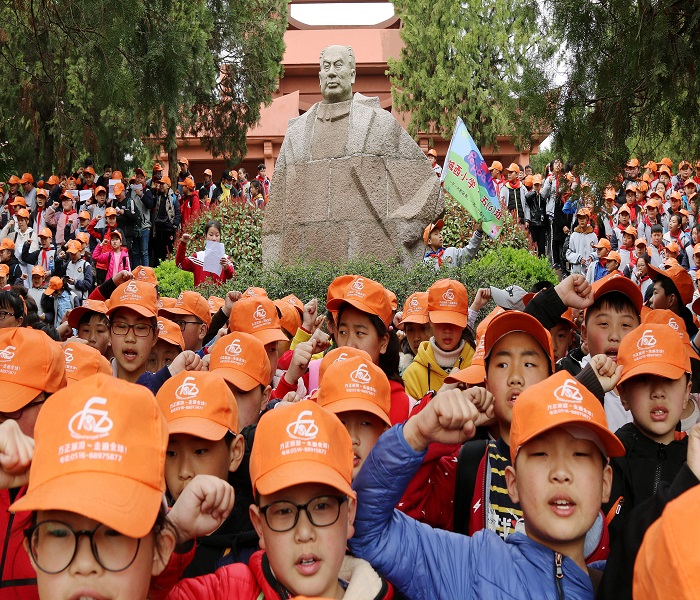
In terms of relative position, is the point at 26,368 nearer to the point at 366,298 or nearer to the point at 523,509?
the point at 523,509

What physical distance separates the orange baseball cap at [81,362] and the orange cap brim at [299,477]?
1999 mm

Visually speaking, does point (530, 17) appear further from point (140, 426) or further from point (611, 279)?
point (140, 426)

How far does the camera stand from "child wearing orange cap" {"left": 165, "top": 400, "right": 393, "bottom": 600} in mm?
2477

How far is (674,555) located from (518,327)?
2.28m

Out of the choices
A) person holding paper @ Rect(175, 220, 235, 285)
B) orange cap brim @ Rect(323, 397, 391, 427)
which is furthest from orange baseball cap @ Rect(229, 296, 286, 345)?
person holding paper @ Rect(175, 220, 235, 285)

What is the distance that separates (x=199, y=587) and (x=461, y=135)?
1086 centimetres

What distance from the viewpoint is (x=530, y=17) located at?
19.0ft

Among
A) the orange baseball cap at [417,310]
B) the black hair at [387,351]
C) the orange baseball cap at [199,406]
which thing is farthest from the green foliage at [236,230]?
the orange baseball cap at [199,406]

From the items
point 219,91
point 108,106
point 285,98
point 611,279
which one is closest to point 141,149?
point 219,91

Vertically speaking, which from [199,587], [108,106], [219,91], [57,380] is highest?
[219,91]

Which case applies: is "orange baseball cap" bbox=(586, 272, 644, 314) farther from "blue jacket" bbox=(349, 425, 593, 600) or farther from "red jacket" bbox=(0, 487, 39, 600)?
"red jacket" bbox=(0, 487, 39, 600)

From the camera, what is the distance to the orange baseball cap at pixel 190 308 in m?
6.48

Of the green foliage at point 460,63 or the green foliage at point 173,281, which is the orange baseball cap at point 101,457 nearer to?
the green foliage at point 173,281

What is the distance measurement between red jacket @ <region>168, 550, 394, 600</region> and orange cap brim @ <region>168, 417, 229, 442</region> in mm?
612
